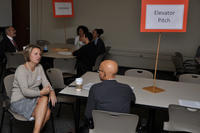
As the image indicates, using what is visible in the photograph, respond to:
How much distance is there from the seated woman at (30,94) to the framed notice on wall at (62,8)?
353 cm

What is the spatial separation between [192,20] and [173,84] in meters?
3.89

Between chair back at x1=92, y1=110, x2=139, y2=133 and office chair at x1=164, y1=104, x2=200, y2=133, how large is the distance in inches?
17.8

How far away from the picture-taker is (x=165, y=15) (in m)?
2.89

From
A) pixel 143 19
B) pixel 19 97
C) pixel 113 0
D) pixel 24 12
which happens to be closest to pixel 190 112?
pixel 143 19

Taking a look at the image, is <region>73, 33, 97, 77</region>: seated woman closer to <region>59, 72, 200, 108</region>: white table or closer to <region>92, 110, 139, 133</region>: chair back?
<region>59, 72, 200, 108</region>: white table

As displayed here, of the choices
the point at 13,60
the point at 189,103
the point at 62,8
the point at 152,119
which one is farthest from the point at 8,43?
the point at 189,103

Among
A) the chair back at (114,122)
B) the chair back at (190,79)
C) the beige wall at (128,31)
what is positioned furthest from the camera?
the beige wall at (128,31)

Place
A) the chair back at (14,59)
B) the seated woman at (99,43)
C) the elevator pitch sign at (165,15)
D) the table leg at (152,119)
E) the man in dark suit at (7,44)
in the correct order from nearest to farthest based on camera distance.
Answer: the elevator pitch sign at (165,15), the table leg at (152,119), the chair back at (14,59), the man in dark suit at (7,44), the seated woman at (99,43)

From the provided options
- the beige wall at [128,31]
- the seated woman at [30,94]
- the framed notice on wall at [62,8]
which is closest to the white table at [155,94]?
the seated woman at [30,94]

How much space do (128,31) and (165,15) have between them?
4171 millimetres

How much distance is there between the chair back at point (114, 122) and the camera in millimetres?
2021

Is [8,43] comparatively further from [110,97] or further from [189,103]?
[189,103]

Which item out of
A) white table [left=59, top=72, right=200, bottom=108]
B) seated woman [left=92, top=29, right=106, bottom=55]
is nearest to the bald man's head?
white table [left=59, top=72, right=200, bottom=108]

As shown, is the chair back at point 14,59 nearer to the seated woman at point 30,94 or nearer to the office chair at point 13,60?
the office chair at point 13,60
